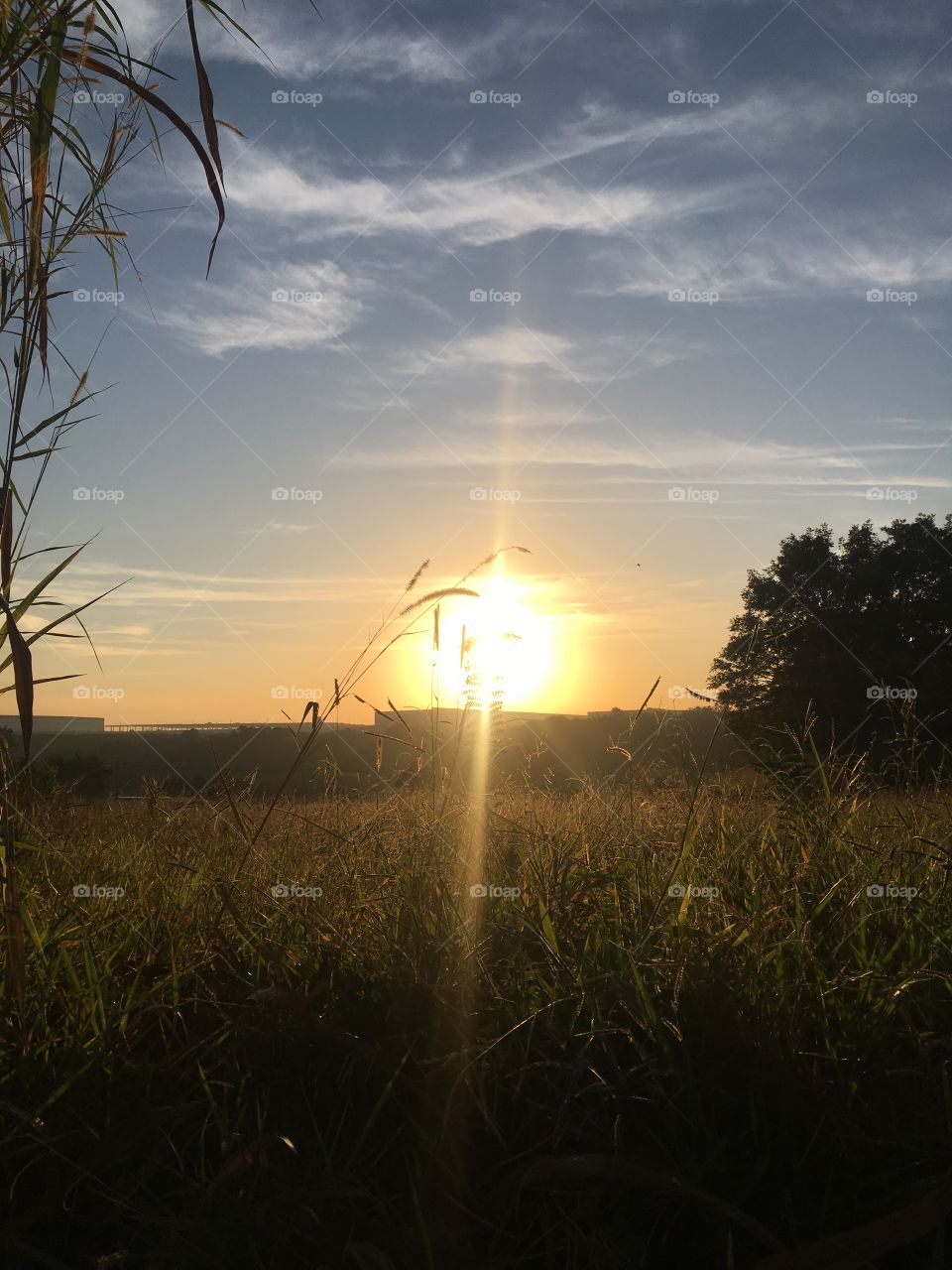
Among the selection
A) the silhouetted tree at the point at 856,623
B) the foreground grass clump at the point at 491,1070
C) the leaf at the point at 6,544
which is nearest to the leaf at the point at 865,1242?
the foreground grass clump at the point at 491,1070

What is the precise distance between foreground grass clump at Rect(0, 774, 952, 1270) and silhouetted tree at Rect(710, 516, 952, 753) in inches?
805

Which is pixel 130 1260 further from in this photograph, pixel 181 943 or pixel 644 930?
pixel 644 930

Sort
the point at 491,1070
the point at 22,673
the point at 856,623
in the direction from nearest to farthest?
the point at 22,673 < the point at 491,1070 < the point at 856,623

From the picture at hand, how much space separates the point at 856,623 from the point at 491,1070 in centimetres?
2616

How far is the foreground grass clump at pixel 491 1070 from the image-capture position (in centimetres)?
165

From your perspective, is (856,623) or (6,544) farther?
(856,623)

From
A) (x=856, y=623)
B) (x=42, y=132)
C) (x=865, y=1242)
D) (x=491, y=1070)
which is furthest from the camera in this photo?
(x=856, y=623)

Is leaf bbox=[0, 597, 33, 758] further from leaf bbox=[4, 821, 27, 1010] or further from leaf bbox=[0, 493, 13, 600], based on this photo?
leaf bbox=[4, 821, 27, 1010]

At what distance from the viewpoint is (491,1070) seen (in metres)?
2.00

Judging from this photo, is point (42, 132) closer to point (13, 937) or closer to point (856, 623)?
point (13, 937)

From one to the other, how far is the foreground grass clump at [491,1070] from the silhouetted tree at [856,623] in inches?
805

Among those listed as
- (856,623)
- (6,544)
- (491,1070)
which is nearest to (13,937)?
(6,544)

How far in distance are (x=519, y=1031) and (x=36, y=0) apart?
2.61 m

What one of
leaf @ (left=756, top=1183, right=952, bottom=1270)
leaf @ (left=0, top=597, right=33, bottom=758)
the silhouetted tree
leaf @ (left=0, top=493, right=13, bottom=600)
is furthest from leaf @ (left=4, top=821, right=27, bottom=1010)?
the silhouetted tree
